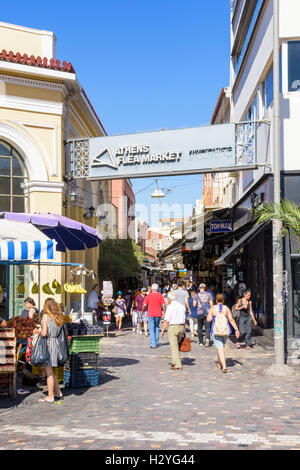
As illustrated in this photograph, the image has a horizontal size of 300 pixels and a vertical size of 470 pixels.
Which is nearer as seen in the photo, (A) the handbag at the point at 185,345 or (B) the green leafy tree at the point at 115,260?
(A) the handbag at the point at 185,345

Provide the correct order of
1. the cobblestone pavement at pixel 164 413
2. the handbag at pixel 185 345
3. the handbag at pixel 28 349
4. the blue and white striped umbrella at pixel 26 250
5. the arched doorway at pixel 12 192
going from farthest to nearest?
the arched doorway at pixel 12 192 → the handbag at pixel 185 345 → the handbag at pixel 28 349 → the blue and white striped umbrella at pixel 26 250 → the cobblestone pavement at pixel 164 413

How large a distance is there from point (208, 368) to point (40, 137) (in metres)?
10.3

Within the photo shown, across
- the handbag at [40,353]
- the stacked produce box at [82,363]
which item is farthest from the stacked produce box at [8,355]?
the stacked produce box at [82,363]

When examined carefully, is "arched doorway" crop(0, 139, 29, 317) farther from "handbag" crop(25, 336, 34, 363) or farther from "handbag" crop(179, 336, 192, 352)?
"handbag" crop(25, 336, 34, 363)

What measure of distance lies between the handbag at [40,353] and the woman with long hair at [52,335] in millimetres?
57

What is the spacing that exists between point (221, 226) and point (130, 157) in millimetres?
6607

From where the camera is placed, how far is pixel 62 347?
9.04 m

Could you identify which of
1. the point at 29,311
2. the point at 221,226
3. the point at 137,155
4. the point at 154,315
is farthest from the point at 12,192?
the point at 221,226

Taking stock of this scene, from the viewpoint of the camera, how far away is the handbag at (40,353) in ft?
28.7

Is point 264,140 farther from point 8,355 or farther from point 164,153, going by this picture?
point 8,355

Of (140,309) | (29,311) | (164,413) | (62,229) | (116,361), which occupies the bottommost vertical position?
→ (116,361)

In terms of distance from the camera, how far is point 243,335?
51.6ft

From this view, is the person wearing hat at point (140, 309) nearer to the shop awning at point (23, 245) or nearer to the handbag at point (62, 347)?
the handbag at point (62, 347)
